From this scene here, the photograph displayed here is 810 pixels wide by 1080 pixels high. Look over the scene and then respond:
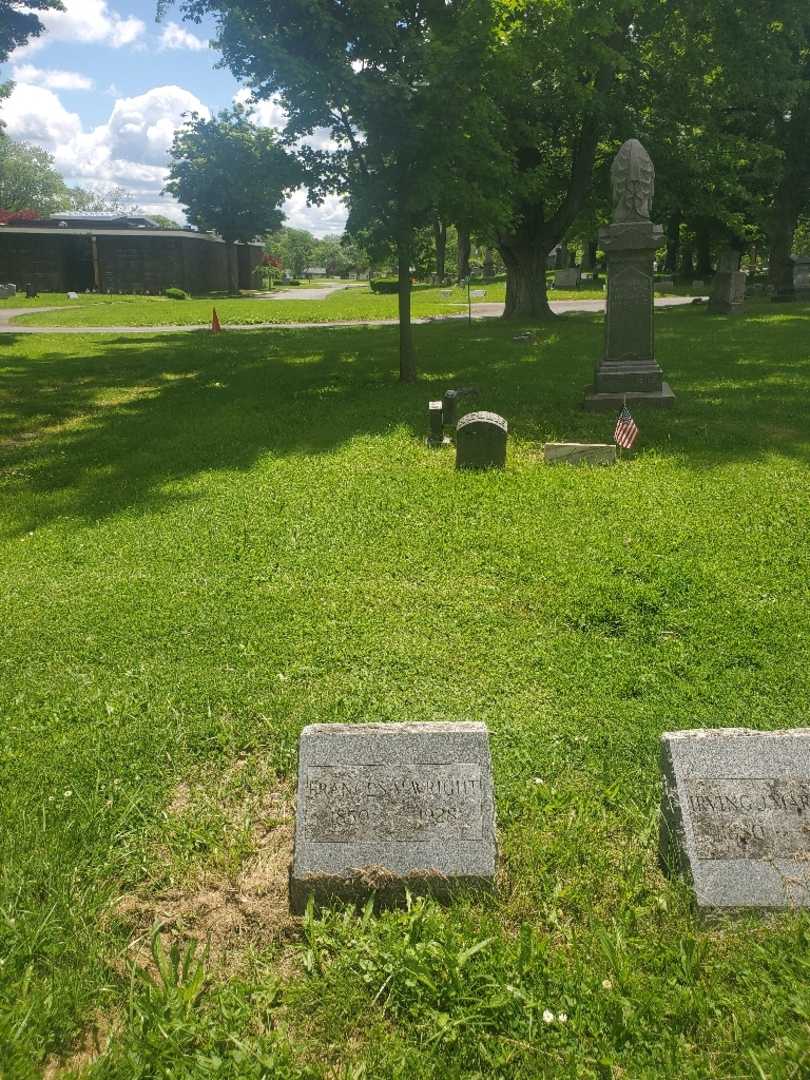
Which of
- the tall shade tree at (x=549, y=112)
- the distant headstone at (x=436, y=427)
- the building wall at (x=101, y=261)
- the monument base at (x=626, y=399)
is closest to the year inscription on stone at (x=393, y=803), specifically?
the distant headstone at (x=436, y=427)

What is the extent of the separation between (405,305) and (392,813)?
12.8 m

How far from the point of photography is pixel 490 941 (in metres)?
3.12

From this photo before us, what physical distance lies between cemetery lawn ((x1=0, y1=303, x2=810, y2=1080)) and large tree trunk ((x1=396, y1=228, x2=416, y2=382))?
445 centimetres

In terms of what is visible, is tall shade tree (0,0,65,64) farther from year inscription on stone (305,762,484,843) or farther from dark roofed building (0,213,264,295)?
dark roofed building (0,213,264,295)

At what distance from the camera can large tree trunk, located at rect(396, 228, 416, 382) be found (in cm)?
1411

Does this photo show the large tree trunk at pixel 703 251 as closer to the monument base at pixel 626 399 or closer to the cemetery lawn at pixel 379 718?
the monument base at pixel 626 399

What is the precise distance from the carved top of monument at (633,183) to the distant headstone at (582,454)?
17.1 feet

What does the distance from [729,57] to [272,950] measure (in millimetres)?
23899

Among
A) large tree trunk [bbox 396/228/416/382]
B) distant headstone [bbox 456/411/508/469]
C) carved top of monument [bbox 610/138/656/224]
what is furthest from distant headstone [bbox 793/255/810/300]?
distant headstone [bbox 456/411/508/469]

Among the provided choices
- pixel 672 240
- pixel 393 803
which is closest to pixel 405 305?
pixel 393 803

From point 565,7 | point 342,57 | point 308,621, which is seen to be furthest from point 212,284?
point 308,621

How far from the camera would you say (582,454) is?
31.8 feet

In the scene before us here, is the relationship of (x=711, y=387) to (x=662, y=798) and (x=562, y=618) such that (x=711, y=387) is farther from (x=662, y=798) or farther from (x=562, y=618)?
(x=662, y=798)

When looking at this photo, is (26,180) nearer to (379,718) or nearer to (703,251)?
(703,251)
